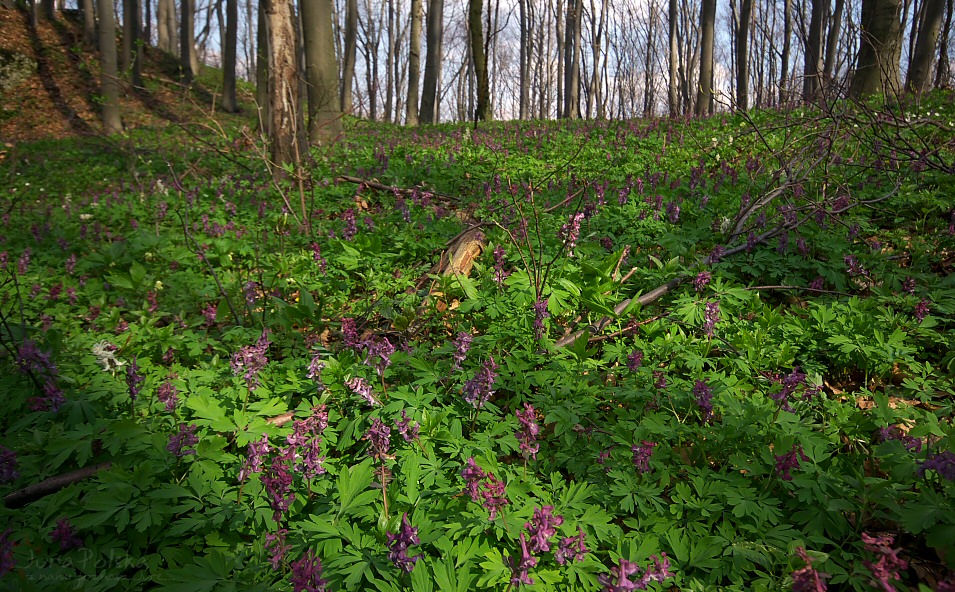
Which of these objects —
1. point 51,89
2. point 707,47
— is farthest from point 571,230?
point 51,89

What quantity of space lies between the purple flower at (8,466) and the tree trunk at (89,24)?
2521cm

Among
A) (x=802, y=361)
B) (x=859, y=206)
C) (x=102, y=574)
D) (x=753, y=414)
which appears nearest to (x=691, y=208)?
(x=859, y=206)

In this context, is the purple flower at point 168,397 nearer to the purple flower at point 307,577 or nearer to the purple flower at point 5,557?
the purple flower at point 5,557

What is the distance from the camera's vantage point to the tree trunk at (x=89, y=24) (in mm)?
20250

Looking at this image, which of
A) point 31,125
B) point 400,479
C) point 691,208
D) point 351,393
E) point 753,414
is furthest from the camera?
point 31,125

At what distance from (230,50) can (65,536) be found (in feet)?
64.7

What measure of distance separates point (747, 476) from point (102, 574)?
107 inches

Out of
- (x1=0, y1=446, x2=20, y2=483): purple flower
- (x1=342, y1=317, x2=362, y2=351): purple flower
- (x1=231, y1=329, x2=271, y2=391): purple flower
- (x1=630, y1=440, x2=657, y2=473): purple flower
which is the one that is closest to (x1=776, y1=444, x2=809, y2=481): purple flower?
(x1=630, y1=440, x2=657, y2=473): purple flower

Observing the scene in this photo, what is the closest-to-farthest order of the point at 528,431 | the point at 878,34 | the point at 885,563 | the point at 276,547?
the point at 885,563, the point at 276,547, the point at 528,431, the point at 878,34

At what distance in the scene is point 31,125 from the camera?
1480 cm

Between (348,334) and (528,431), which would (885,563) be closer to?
(528,431)

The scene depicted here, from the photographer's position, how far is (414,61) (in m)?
19.2

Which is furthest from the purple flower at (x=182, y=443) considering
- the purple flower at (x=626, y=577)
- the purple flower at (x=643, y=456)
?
the purple flower at (x=643, y=456)

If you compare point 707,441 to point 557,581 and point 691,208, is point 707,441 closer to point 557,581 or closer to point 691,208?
point 557,581
